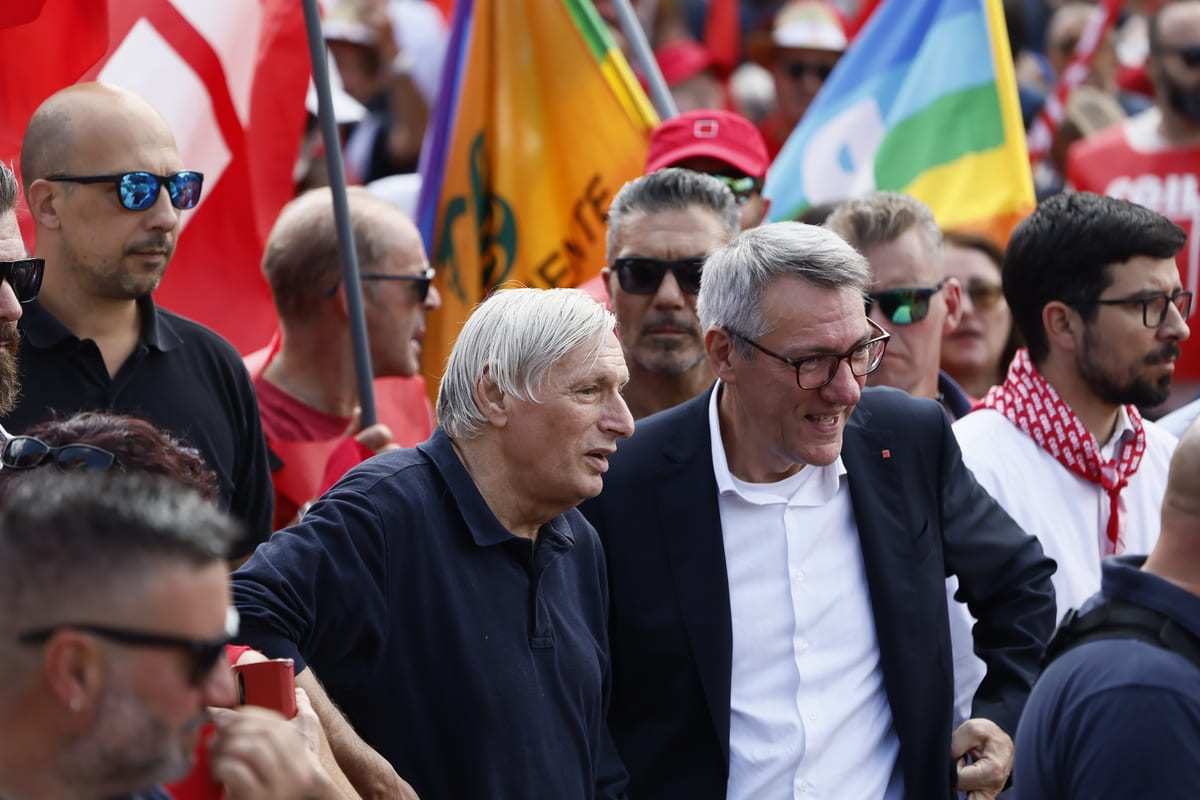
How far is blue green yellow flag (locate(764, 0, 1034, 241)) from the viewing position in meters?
6.45

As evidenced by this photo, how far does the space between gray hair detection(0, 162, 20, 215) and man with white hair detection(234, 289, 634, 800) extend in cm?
98

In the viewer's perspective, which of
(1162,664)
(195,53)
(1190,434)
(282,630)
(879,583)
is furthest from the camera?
(195,53)

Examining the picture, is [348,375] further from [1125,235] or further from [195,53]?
[1125,235]

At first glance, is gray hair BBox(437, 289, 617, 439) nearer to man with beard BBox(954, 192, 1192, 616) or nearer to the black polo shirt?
the black polo shirt

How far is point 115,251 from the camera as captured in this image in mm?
3895

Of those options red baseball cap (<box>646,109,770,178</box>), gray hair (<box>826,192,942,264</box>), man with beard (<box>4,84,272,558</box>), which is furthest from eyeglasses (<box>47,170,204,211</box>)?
gray hair (<box>826,192,942,264</box>)

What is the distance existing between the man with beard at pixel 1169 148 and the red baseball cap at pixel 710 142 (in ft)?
8.12

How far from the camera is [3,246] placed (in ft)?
10.8

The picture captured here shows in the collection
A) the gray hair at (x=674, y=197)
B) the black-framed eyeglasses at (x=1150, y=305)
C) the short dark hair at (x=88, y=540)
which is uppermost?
the gray hair at (x=674, y=197)

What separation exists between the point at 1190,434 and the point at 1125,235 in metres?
1.98

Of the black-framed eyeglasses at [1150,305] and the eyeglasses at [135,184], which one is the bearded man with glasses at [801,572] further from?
the eyeglasses at [135,184]

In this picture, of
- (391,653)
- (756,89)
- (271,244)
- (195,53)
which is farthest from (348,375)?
(756,89)

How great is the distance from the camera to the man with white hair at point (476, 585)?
2979 millimetres

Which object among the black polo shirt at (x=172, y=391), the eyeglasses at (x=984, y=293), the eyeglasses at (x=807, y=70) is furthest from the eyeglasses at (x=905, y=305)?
the eyeglasses at (x=807, y=70)
